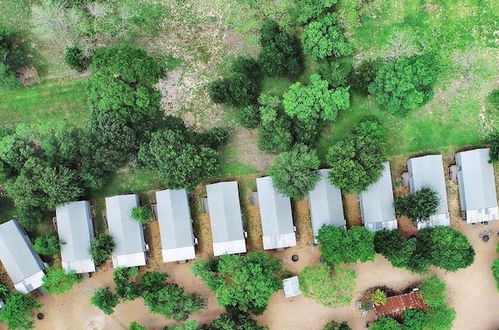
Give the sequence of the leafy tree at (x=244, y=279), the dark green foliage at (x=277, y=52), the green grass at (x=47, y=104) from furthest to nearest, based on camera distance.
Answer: the green grass at (x=47, y=104) → the dark green foliage at (x=277, y=52) → the leafy tree at (x=244, y=279)

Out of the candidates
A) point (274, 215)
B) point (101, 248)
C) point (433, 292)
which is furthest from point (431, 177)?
point (101, 248)

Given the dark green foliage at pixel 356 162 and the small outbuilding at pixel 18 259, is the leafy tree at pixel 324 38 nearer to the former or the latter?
the dark green foliage at pixel 356 162

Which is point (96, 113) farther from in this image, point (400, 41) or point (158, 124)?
point (400, 41)

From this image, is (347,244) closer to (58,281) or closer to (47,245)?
(58,281)

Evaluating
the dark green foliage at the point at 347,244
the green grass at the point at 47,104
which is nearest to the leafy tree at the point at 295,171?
the dark green foliage at the point at 347,244

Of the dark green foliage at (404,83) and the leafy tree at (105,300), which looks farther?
the leafy tree at (105,300)

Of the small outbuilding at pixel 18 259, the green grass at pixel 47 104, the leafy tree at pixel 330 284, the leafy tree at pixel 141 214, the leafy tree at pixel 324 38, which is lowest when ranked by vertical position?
the leafy tree at pixel 330 284

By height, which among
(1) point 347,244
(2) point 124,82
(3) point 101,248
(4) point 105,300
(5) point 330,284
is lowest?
(5) point 330,284
